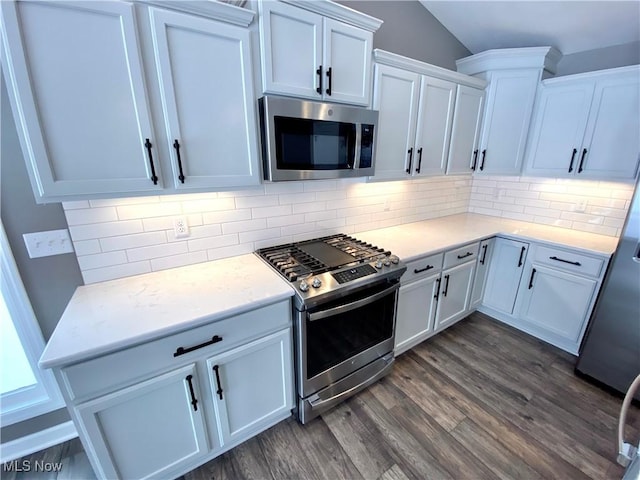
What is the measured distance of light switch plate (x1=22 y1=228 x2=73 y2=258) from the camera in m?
1.39

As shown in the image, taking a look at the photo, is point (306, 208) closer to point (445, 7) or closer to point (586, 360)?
point (445, 7)

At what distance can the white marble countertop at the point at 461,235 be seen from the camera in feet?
7.04

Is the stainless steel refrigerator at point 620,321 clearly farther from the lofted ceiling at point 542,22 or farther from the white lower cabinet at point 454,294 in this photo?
the lofted ceiling at point 542,22

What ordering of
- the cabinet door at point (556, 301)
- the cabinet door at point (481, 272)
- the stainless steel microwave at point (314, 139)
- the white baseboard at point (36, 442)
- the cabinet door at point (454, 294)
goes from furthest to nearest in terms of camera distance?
the cabinet door at point (481, 272), the cabinet door at point (454, 294), the cabinet door at point (556, 301), the white baseboard at point (36, 442), the stainless steel microwave at point (314, 139)

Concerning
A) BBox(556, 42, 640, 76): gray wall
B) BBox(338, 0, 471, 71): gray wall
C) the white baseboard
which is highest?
BBox(338, 0, 471, 71): gray wall

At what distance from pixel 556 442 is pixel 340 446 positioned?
1.32 m

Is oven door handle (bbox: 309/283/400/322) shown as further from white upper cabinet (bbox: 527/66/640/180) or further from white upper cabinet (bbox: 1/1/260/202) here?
white upper cabinet (bbox: 527/66/640/180)

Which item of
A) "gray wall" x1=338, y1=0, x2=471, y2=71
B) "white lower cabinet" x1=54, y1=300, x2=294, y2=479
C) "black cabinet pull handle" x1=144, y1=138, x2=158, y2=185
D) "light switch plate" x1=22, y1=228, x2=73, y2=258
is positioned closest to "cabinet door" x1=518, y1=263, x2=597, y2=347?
"gray wall" x1=338, y1=0, x2=471, y2=71

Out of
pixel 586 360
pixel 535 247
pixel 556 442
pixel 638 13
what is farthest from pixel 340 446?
pixel 638 13

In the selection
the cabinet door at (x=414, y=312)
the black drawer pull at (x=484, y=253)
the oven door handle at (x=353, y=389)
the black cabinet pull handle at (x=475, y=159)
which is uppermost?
the black cabinet pull handle at (x=475, y=159)

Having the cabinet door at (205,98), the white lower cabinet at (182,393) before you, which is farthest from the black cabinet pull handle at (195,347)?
the cabinet door at (205,98)

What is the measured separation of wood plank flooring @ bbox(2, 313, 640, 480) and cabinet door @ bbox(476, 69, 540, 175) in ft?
6.08

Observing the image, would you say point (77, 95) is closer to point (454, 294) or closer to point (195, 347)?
point (195, 347)

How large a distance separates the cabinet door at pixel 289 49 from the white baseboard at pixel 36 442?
7.68 feet
